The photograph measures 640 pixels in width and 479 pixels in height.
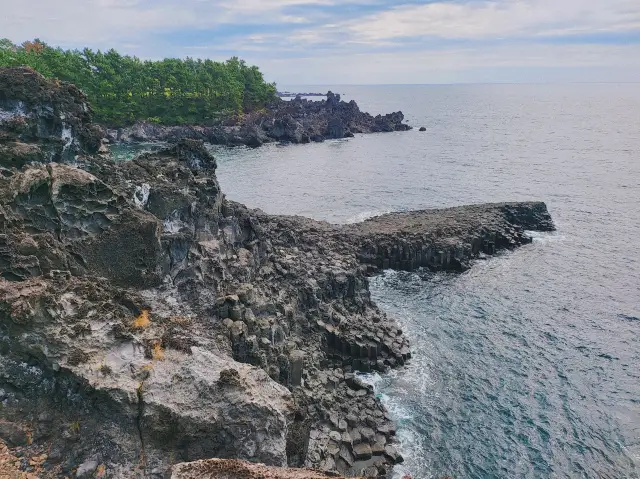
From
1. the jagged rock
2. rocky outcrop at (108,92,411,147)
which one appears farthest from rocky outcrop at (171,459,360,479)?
rocky outcrop at (108,92,411,147)

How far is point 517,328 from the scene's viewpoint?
43.9 meters

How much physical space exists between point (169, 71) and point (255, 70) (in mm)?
38670

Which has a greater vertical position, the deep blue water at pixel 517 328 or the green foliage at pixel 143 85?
the green foliage at pixel 143 85

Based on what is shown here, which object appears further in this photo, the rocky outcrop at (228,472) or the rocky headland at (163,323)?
the rocky headland at (163,323)

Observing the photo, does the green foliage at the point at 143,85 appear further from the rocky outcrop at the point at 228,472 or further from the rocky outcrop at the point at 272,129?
the rocky outcrop at the point at 228,472

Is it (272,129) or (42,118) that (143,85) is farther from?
(42,118)

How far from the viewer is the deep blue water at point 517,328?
30.5 m

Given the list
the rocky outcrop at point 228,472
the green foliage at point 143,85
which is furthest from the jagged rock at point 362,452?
the green foliage at point 143,85

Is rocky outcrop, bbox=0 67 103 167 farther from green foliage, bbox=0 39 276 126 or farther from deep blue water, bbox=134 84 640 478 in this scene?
green foliage, bbox=0 39 276 126

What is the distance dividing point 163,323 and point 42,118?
21.5m

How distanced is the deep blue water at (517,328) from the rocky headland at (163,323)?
11.7 ft

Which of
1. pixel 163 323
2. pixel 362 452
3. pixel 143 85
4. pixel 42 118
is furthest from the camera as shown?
pixel 143 85

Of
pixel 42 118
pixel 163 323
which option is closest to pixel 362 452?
pixel 163 323

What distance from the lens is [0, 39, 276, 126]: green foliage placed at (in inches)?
5413
